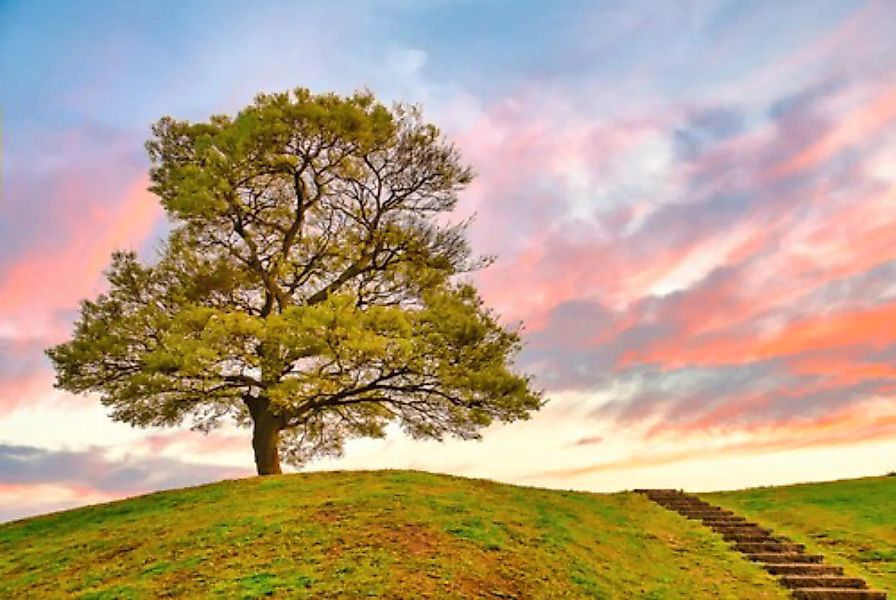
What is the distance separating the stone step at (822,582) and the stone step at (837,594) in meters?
0.46

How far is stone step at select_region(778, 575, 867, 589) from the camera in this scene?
20203mm

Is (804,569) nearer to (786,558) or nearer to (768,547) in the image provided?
(786,558)

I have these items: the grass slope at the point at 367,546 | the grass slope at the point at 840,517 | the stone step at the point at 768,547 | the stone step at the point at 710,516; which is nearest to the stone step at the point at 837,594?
the grass slope at the point at 367,546

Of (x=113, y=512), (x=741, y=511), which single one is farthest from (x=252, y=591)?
(x=741, y=511)

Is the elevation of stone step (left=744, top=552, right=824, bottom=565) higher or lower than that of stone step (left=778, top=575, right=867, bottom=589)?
higher

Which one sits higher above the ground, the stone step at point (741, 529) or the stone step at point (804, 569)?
the stone step at point (741, 529)

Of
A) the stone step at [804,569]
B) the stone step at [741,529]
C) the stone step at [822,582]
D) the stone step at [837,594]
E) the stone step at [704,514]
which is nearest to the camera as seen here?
the stone step at [837,594]

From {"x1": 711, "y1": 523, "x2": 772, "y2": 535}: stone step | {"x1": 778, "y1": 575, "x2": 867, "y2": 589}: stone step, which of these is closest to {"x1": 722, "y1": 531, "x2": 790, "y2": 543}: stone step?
{"x1": 711, "y1": 523, "x2": 772, "y2": 535}: stone step

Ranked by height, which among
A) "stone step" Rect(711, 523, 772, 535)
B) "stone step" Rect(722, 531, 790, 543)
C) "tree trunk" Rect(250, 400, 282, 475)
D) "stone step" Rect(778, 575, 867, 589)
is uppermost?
"tree trunk" Rect(250, 400, 282, 475)

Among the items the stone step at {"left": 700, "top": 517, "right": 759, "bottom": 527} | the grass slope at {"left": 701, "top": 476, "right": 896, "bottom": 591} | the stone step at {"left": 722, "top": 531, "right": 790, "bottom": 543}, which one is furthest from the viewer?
the stone step at {"left": 700, "top": 517, "right": 759, "bottom": 527}

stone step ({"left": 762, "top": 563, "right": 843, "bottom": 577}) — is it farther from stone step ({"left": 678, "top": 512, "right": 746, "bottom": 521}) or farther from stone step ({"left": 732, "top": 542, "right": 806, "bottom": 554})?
stone step ({"left": 678, "top": 512, "right": 746, "bottom": 521})

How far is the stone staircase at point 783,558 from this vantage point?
64.5 feet

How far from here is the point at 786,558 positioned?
73.9 feet

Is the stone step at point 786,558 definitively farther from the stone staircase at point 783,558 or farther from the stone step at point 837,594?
the stone step at point 837,594
